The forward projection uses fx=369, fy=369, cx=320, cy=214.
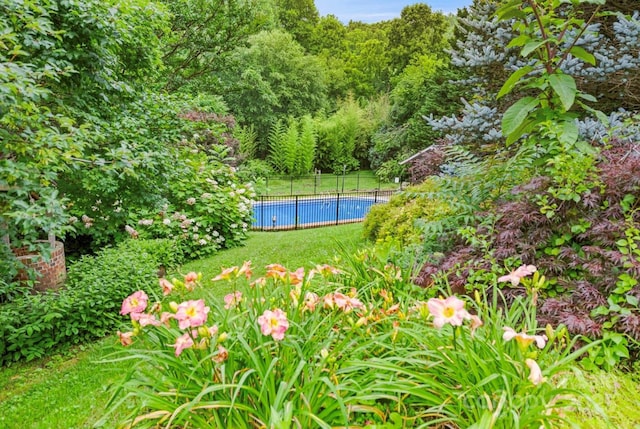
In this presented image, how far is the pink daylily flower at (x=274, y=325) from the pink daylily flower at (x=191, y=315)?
173 mm

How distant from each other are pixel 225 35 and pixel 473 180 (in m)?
8.88

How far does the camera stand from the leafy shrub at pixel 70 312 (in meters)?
3.35

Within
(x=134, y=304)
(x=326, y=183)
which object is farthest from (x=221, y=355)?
(x=326, y=183)

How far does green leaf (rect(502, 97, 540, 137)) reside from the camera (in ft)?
6.36

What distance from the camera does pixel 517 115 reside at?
6.43ft

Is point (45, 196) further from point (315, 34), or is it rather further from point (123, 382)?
point (315, 34)

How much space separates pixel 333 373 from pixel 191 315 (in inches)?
17.6

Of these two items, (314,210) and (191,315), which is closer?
(191,315)

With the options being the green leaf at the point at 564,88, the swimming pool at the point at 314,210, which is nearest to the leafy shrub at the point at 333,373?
the green leaf at the point at 564,88

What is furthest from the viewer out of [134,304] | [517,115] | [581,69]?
[581,69]

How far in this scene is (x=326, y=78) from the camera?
2605 cm

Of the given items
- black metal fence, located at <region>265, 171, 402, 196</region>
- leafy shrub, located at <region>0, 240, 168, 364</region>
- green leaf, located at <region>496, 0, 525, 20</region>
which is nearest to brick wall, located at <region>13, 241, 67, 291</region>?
leafy shrub, located at <region>0, 240, 168, 364</region>

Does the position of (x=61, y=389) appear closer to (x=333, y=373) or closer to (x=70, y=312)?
(x=70, y=312)

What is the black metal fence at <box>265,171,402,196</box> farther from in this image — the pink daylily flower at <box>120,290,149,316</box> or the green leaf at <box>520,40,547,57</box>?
the pink daylily flower at <box>120,290,149,316</box>
